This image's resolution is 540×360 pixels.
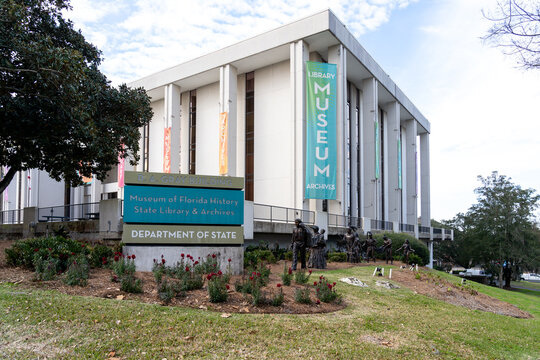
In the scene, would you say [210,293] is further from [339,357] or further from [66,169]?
[66,169]

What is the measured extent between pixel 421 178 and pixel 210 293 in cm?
5409

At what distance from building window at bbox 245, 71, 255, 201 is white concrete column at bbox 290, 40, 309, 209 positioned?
523 cm

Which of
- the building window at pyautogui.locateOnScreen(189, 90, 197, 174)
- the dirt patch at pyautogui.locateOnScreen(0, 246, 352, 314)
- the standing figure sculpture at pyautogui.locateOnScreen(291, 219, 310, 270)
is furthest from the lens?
the building window at pyautogui.locateOnScreen(189, 90, 197, 174)

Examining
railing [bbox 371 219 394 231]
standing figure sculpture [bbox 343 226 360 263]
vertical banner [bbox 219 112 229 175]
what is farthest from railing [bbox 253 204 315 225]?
railing [bbox 371 219 394 231]

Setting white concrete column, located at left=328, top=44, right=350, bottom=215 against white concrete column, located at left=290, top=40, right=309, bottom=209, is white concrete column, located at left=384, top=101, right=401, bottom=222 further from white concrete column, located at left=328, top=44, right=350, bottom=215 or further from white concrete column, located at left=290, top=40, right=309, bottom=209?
white concrete column, located at left=290, top=40, right=309, bottom=209

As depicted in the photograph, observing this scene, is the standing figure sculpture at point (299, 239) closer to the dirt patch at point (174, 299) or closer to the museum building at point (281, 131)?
the dirt patch at point (174, 299)

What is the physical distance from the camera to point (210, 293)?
7.84 meters

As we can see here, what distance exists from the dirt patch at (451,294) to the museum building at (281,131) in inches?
314

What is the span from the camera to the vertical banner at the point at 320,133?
28.7m

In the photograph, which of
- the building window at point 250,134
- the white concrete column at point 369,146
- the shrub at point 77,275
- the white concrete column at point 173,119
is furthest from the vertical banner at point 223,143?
the shrub at point 77,275

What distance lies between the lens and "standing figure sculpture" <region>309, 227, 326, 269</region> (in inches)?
619

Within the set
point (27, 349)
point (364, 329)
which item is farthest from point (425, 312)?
point (27, 349)

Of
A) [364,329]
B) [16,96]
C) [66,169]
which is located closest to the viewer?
[364,329]

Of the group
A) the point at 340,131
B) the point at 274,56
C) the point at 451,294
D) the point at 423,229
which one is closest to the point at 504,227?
the point at 423,229
